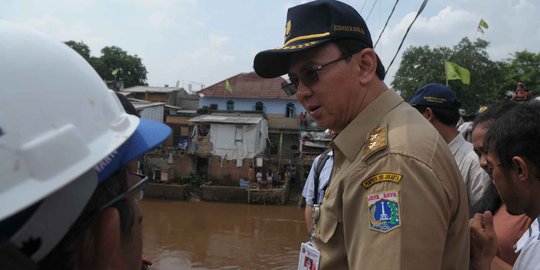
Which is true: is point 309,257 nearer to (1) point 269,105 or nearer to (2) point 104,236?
(2) point 104,236

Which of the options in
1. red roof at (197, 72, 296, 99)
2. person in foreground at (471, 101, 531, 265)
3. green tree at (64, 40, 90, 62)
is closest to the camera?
person in foreground at (471, 101, 531, 265)

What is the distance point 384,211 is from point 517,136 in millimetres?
961

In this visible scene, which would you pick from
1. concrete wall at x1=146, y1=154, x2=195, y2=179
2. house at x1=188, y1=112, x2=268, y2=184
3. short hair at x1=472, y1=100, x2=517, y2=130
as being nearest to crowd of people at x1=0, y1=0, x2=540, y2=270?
short hair at x1=472, y1=100, x2=517, y2=130

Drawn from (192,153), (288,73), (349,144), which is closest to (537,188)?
(349,144)

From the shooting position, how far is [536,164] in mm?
1726

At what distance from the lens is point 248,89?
36312 millimetres

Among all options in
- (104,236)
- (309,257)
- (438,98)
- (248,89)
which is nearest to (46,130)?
(104,236)

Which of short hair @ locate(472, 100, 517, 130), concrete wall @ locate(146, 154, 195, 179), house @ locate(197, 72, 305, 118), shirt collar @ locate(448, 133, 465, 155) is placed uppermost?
house @ locate(197, 72, 305, 118)

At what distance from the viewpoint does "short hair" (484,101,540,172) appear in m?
1.75

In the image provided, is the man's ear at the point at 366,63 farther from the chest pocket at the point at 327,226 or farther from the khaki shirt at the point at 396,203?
the chest pocket at the point at 327,226

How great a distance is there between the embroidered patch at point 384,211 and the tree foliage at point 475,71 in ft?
106

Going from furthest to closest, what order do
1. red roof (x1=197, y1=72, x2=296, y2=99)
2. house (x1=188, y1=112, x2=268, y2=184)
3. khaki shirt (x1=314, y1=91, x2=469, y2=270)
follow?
red roof (x1=197, y1=72, x2=296, y2=99) → house (x1=188, y1=112, x2=268, y2=184) → khaki shirt (x1=314, y1=91, x2=469, y2=270)

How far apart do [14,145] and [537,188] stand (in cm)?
195

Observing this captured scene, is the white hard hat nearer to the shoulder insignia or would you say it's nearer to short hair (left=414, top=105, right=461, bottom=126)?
the shoulder insignia
